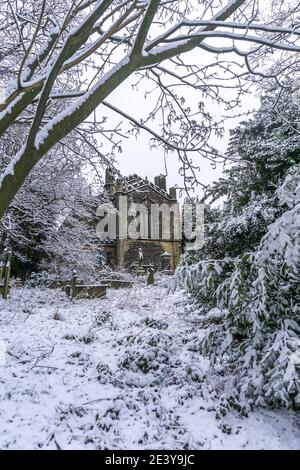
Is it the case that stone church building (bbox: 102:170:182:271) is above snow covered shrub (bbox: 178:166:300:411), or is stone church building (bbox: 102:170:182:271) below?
above

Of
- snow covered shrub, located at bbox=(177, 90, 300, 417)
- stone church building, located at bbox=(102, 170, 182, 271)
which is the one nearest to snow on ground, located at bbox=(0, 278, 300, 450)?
snow covered shrub, located at bbox=(177, 90, 300, 417)

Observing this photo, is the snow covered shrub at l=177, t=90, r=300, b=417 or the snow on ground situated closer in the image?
the snow covered shrub at l=177, t=90, r=300, b=417

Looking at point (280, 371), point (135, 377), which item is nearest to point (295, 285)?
point (280, 371)

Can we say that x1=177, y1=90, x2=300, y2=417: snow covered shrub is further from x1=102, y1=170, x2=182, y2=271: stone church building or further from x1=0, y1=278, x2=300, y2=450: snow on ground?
x1=102, y1=170, x2=182, y2=271: stone church building

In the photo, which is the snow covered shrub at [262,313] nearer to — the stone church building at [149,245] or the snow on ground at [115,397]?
the snow on ground at [115,397]

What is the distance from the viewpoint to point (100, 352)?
5199mm

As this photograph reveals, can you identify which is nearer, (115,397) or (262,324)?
(262,324)

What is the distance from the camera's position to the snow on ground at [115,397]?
117 inches

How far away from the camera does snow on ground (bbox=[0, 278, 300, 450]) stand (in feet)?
9.71

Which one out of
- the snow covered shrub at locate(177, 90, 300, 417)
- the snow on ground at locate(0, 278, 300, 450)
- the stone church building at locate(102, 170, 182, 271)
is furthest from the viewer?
the stone church building at locate(102, 170, 182, 271)

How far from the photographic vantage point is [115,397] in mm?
3693

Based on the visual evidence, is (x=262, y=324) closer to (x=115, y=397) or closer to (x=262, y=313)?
(x=262, y=313)

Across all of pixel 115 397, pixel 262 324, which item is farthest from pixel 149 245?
pixel 262 324

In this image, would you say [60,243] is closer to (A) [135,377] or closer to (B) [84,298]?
(B) [84,298]
